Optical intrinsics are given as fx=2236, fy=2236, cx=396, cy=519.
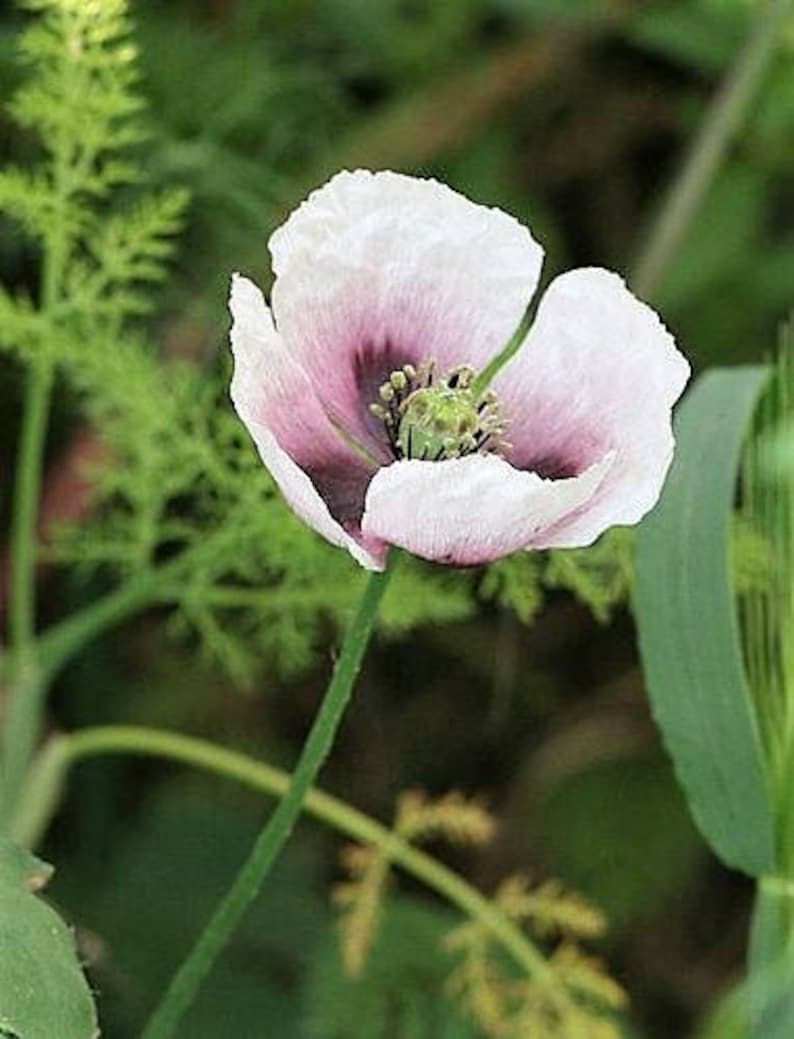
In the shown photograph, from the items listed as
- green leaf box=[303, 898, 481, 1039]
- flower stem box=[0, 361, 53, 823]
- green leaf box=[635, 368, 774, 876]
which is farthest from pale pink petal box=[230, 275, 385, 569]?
green leaf box=[303, 898, 481, 1039]

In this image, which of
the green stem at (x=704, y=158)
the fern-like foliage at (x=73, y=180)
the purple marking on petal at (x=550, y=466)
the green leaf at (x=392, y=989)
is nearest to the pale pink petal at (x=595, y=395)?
the purple marking on petal at (x=550, y=466)

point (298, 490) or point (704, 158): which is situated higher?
point (704, 158)

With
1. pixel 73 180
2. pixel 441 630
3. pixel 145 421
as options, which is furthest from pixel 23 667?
pixel 441 630

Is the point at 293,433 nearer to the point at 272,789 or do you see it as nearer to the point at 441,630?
the point at 272,789

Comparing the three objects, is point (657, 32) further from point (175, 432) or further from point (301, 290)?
point (301, 290)

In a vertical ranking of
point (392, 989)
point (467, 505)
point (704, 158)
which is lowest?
point (392, 989)

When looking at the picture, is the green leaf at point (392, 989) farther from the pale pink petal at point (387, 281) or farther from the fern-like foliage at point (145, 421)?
the pale pink petal at point (387, 281)

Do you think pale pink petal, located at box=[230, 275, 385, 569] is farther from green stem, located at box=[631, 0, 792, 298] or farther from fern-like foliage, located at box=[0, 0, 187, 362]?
green stem, located at box=[631, 0, 792, 298]

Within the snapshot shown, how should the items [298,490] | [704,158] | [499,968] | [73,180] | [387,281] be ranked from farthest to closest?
[704,158]
[499,968]
[73,180]
[387,281]
[298,490]
